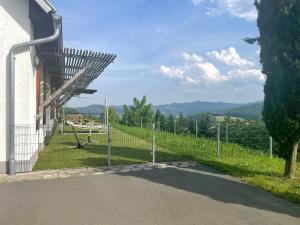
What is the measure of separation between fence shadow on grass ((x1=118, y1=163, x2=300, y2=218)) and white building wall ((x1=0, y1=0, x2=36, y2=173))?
2989mm

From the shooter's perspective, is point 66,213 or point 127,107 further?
point 127,107

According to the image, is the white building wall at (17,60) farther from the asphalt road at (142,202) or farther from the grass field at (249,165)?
the grass field at (249,165)

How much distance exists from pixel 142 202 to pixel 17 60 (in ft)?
16.6

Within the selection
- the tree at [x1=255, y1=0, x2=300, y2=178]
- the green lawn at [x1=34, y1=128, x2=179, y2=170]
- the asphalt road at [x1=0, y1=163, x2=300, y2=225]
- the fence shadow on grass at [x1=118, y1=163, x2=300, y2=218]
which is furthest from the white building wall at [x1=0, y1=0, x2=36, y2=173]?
the tree at [x1=255, y1=0, x2=300, y2=178]

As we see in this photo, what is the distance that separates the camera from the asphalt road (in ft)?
17.4

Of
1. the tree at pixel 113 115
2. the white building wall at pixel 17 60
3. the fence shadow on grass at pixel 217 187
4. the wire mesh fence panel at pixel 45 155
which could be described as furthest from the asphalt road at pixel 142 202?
the tree at pixel 113 115

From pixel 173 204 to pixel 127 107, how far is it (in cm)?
3259

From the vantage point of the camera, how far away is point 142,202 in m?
6.22

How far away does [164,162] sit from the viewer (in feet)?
34.1

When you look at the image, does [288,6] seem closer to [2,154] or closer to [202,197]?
[202,197]

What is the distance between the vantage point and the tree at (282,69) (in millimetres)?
7723

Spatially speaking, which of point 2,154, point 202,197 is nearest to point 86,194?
point 202,197

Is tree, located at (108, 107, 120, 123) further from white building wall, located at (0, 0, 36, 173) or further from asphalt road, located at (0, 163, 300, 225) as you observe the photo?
asphalt road, located at (0, 163, 300, 225)

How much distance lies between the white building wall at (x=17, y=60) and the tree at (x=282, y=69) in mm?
5966
